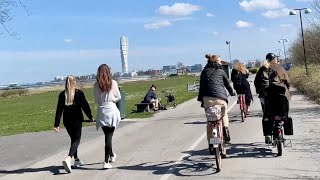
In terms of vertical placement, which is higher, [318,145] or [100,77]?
[100,77]

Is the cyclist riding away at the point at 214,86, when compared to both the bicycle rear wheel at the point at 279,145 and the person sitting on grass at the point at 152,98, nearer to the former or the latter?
the bicycle rear wheel at the point at 279,145

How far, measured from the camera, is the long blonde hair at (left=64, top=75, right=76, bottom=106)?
9445mm

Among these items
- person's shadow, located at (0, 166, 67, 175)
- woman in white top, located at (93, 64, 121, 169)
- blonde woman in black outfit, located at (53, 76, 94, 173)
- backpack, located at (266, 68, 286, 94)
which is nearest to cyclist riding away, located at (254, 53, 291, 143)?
backpack, located at (266, 68, 286, 94)

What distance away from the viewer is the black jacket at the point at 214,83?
351 inches

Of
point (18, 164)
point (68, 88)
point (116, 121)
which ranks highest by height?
point (68, 88)

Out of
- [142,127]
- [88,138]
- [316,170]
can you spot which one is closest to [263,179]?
[316,170]

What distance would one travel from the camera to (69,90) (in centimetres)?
950

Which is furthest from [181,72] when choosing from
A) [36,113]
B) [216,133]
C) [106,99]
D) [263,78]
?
[216,133]

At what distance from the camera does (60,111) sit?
9578mm

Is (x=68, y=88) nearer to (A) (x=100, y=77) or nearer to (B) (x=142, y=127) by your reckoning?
(A) (x=100, y=77)

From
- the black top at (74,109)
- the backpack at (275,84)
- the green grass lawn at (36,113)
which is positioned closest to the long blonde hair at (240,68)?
the backpack at (275,84)

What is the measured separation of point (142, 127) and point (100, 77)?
8.16 m

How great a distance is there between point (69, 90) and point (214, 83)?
110 inches

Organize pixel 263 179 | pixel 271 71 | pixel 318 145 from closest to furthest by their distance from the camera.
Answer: pixel 263 179
pixel 271 71
pixel 318 145
